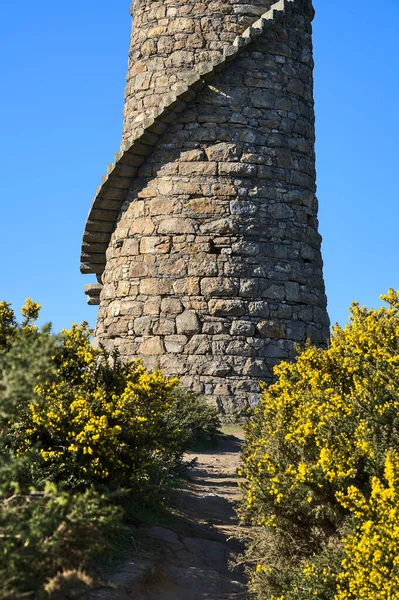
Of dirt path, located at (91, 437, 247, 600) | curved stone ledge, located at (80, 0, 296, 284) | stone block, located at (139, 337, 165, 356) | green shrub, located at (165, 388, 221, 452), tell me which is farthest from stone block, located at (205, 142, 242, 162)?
dirt path, located at (91, 437, 247, 600)

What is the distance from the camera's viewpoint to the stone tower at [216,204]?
1067 cm

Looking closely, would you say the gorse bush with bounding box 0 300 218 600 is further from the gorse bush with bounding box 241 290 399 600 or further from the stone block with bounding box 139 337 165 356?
the stone block with bounding box 139 337 165 356

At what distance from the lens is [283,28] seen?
11.7 metres

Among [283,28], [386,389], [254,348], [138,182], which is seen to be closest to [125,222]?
[138,182]

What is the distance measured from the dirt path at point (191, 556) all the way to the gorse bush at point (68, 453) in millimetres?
282

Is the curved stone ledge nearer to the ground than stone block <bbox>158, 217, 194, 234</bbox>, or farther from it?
farther from it

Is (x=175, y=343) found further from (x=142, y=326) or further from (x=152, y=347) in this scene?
(x=142, y=326)

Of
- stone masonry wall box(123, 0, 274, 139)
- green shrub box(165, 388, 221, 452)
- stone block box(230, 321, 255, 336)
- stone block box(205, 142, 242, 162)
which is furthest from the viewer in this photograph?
stone masonry wall box(123, 0, 274, 139)

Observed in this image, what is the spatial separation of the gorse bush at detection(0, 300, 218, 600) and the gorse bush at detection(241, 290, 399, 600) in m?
0.90

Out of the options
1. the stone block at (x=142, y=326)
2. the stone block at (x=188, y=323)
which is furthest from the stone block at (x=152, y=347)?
the stone block at (x=188, y=323)

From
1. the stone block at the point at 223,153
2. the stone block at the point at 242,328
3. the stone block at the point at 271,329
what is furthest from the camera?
the stone block at the point at 223,153

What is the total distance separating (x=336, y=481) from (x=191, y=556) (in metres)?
1.56

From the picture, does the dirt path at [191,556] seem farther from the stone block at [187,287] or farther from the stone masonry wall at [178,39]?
the stone masonry wall at [178,39]

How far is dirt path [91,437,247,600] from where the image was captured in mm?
5184
